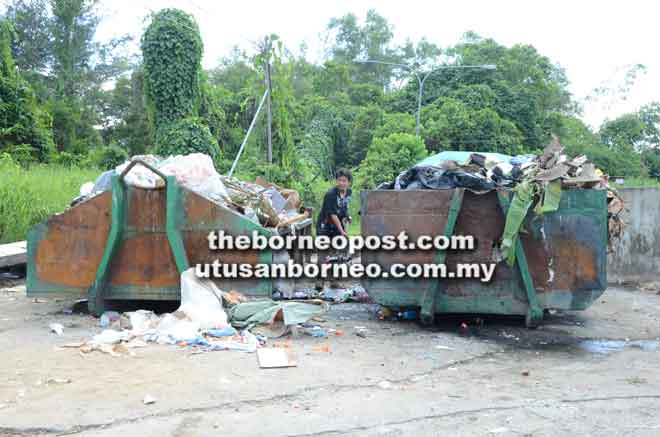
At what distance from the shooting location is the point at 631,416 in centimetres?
371

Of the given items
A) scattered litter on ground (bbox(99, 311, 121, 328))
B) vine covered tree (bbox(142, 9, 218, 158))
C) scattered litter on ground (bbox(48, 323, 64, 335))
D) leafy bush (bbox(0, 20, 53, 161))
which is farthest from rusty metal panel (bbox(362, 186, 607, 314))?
leafy bush (bbox(0, 20, 53, 161))

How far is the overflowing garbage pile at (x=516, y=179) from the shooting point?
17.7 ft

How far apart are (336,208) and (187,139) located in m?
10.6

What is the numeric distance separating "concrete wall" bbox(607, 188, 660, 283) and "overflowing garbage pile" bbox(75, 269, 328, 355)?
5364 mm

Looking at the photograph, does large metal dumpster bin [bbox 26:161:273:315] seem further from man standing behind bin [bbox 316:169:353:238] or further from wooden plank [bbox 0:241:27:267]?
wooden plank [bbox 0:241:27:267]

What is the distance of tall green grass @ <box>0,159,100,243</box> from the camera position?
1048 centimetres

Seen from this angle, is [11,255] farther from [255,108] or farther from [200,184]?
[255,108]

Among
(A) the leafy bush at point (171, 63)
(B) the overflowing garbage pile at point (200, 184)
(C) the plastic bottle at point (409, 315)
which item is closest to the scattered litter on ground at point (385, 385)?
(C) the plastic bottle at point (409, 315)

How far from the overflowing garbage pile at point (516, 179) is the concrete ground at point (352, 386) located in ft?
3.42

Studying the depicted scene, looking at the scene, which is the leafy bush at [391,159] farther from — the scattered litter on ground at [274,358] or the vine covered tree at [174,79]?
the scattered litter on ground at [274,358]

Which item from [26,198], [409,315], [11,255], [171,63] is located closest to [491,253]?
[409,315]

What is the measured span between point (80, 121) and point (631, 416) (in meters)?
27.3

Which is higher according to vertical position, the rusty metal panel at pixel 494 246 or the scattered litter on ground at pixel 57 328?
the rusty metal panel at pixel 494 246

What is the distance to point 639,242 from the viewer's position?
8.99 meters
